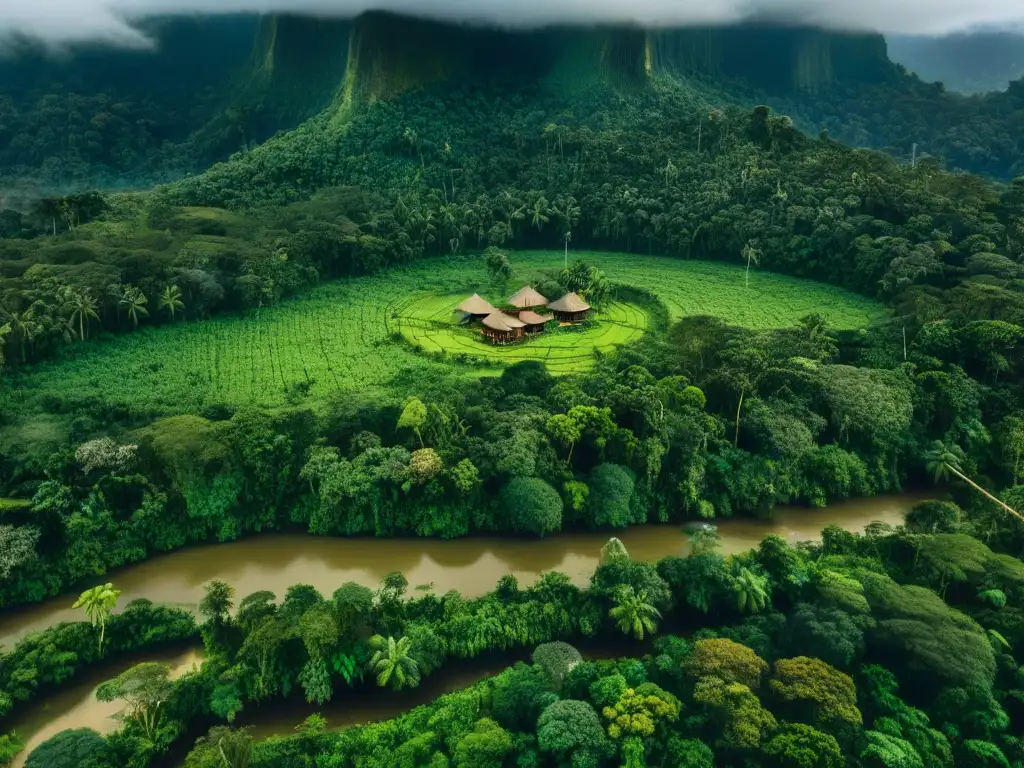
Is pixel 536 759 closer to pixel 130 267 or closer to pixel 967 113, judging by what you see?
pixel 130 267

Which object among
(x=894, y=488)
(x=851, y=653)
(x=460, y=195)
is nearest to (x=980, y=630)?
(x=851, y=653)

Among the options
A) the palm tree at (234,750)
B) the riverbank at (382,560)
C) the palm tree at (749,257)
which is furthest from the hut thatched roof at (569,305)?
the palm tree at (234,750)

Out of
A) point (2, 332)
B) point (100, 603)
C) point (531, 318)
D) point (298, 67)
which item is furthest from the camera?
point (298, 67)

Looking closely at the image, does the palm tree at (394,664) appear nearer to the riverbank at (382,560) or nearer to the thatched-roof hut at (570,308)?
the riverbank at (382,560)

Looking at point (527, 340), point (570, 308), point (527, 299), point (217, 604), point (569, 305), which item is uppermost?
point (527, 299)

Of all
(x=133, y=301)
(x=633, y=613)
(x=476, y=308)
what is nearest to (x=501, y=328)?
(x=476, y=308)

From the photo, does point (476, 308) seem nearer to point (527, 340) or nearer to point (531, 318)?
point (531, 318)

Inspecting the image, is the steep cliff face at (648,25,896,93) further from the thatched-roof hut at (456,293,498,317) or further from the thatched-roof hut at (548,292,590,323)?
the thatched-roof hut at (456,293,498,317)

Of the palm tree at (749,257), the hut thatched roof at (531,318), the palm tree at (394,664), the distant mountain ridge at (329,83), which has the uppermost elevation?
the distant mountain ridge at (329,83)

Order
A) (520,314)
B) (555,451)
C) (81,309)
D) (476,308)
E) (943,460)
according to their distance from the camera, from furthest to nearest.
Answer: (476,308) < (520,314) < (81,309) < (943,460) < (555,451)
